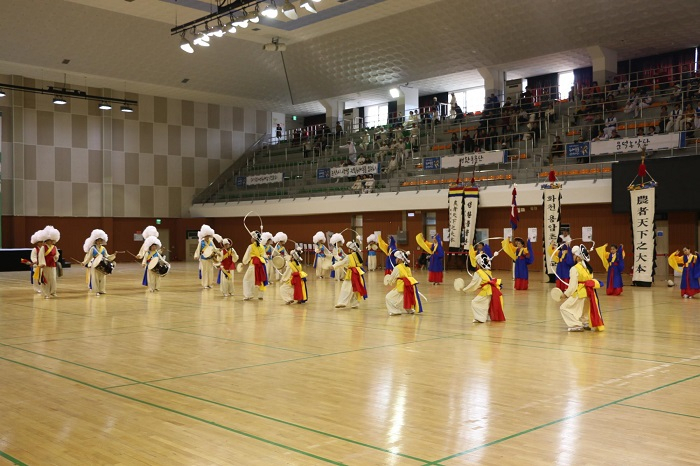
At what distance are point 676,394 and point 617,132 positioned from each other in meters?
19.7

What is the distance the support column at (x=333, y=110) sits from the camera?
39.7 m

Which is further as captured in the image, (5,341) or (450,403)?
(5,341)

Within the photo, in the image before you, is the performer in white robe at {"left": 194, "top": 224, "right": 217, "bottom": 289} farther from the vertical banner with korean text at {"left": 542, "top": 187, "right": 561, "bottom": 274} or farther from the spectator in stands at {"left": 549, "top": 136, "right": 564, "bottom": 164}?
the spectator in stands at {"left": 549, "top": 136, "right": 564, "bottom": 164}

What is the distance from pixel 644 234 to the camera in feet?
66.7

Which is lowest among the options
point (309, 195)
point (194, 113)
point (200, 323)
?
Answer: point (200, 323)

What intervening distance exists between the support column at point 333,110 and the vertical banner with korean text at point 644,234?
22037 millimetres

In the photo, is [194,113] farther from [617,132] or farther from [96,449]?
[96,449]

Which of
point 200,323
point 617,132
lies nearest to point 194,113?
point 617,132

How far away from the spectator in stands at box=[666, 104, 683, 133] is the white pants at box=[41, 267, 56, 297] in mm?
19764

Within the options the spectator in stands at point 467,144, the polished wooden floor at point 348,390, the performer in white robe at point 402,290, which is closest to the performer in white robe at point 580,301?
the polished wooden floor at point 348,390

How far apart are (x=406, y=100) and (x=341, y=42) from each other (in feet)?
20.3

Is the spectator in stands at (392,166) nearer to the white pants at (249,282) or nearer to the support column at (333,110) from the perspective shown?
the support column at (333,110)

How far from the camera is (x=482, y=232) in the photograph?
93.6 feet

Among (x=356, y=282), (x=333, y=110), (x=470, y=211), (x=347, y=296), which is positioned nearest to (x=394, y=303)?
(x=356, y=282)
